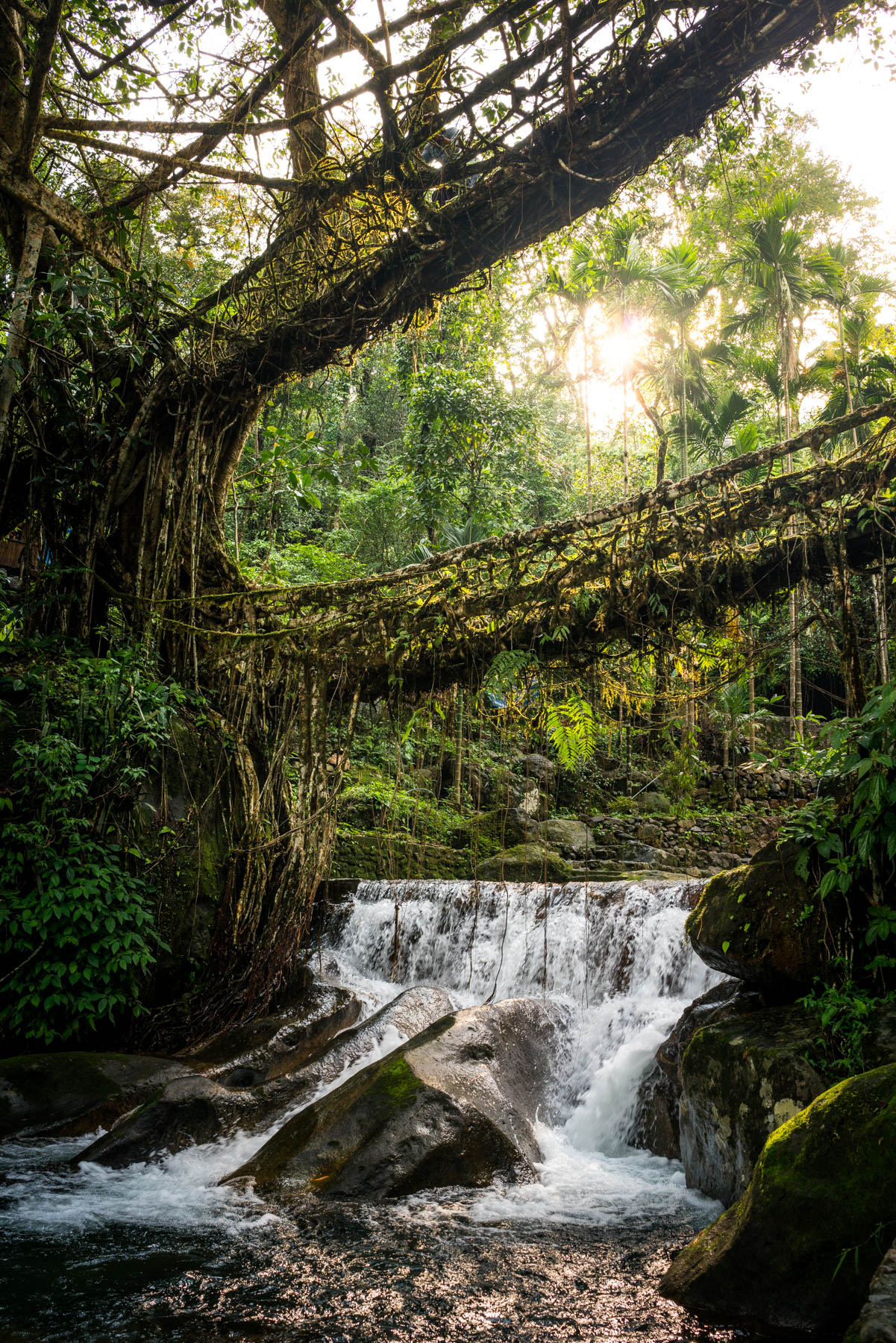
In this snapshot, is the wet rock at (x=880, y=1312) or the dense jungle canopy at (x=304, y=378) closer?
the wet rock at (x=880, y=1312)

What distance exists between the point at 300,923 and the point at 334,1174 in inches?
111

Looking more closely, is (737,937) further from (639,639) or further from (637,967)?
(637,967)

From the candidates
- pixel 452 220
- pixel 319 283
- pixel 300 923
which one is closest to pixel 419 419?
pixel 319 283

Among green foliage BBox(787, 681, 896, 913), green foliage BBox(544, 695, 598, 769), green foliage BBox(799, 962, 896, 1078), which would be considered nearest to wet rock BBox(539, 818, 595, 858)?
green foliage BBox(544, 695, 598, 769)

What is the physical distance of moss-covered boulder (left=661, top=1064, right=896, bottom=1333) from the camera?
8.41 feet

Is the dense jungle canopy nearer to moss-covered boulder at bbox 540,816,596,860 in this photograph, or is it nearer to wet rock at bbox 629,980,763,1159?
wet rock at bbox 629,980,763,1159

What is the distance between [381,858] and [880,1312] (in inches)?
385

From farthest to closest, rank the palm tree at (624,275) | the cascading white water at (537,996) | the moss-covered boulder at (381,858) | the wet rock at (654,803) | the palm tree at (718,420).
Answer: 1. the palm tree at (718,420)
2. the palm tree at (624,275)
3. the wet rock at (654,803)
4. the moss-covered boulder at (381,858)
5. the cascading white water at (537,996)

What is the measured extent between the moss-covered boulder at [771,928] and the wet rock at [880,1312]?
1927mm

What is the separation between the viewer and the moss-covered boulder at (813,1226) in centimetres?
256

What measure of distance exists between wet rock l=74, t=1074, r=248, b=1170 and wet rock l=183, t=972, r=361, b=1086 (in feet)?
1.71

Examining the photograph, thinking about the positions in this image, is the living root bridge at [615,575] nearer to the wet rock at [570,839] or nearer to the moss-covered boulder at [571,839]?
the wet rock at [570,839]

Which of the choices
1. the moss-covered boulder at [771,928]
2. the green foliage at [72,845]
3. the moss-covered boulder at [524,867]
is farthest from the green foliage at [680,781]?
the green foliage at [72,845]

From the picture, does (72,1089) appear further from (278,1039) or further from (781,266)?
(781,266)
